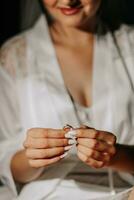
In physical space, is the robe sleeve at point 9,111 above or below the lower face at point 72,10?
below

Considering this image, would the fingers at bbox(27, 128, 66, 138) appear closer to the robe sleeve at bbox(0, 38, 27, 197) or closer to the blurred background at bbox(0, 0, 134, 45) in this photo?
the robe sleeve at bbox(0, 38, 27, 197)

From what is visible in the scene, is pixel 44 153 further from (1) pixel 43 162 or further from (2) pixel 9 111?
(2) pixel 9 111

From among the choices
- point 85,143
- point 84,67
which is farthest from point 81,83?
point 85,143

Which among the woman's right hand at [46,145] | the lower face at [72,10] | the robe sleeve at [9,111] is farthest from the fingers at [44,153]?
the lower face at [72,10]

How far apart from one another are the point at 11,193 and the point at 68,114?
0.72 feet

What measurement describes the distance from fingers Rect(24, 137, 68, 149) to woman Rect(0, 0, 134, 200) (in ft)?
0.29


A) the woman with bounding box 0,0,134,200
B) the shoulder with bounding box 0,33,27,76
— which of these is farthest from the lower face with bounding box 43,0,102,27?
the shoulder with bounding box 0,33,27,76

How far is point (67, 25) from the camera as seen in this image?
Result: 1041 millimetres

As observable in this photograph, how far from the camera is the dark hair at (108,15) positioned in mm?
1102

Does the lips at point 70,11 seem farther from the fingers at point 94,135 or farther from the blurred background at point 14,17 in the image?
the fingers at point 94,135

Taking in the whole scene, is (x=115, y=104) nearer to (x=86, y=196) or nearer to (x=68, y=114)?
(x=68, y=114)

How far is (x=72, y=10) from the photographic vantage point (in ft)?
3.21

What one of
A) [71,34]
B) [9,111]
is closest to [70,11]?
[71,34]

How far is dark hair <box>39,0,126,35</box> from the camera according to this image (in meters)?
1.10
